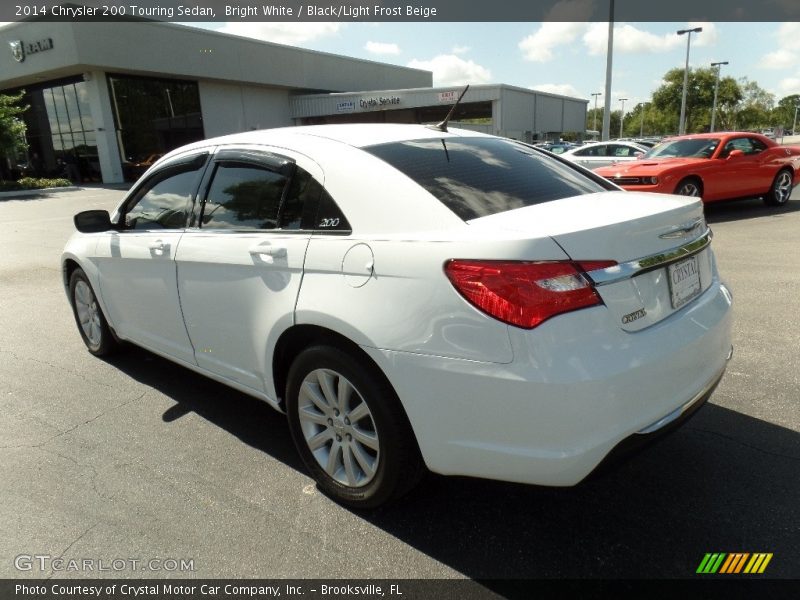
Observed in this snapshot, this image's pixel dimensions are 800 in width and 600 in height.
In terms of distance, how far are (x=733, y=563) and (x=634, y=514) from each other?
1.32 feet

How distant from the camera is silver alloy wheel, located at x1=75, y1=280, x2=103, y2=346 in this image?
177 inches

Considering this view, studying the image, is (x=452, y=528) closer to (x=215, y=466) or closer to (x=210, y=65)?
(x=215, y=466)

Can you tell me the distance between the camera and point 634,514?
2.48 metres

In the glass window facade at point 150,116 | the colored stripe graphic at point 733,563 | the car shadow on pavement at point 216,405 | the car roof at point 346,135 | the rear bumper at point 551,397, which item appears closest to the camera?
the rear bumper at point 551,397

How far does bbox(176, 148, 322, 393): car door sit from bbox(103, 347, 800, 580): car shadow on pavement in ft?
2.19

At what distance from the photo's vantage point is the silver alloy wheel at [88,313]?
450cm

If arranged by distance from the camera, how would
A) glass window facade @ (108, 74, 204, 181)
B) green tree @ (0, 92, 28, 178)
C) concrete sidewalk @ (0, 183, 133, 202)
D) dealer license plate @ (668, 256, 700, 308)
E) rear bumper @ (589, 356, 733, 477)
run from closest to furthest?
rear bumper @ (589, 356, 733, 477) → dealer license plate @ (668, 256, 700, 308) → concrete sidewalk @ (0, 183, 133, 202) → green tree @ (0, 92, 28, 178) → glass window facade @ (108, 74, 204, 181)

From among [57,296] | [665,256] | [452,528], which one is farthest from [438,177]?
[57,296]

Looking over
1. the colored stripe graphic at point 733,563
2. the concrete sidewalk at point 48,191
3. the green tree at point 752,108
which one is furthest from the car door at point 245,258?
the green tree at point 752,108

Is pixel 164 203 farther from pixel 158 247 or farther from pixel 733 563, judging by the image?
pixel 733 563

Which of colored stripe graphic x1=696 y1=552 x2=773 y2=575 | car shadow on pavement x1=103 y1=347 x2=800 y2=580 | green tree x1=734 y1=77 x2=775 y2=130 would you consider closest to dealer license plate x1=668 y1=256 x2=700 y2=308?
car shadow on pavement x1=103 y1=347 x2=800 y2=580

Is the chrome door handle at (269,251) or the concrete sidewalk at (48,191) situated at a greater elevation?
the chrome door handle at (269,251)

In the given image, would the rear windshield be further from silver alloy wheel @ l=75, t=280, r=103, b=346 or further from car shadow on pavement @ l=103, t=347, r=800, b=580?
silver alloy wheel @ l=75, t=280, r=103, b=346

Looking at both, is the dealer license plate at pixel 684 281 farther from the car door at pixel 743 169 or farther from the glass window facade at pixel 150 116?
the glass window facade at pixel 150 116
